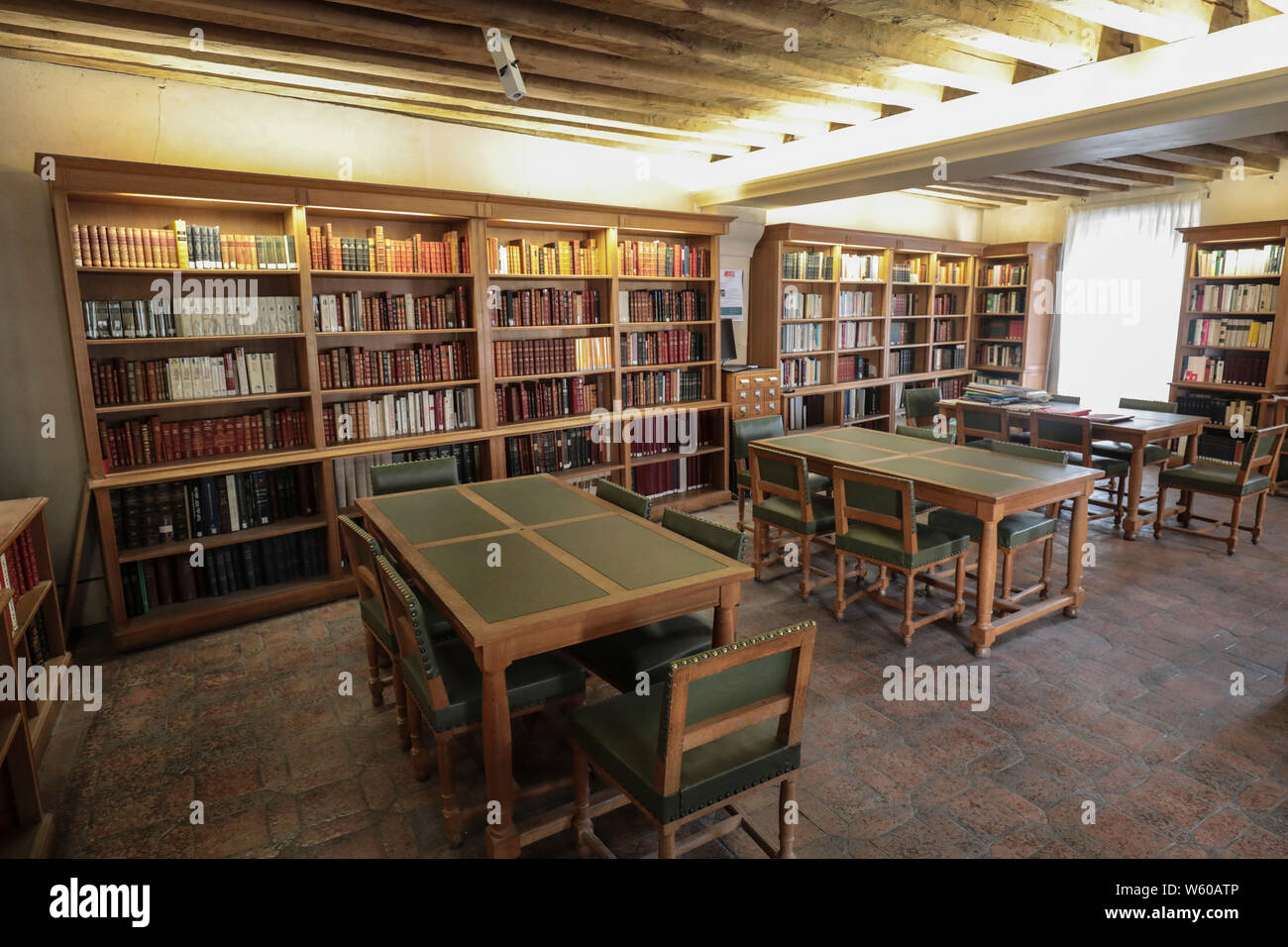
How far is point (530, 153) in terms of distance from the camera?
553 centimetres

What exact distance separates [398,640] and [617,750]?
3.32ft

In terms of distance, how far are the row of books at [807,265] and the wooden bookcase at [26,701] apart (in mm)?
5902

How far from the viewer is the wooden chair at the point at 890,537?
148 inches

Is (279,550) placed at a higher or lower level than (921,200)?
lower

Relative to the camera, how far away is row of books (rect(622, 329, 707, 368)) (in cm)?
603

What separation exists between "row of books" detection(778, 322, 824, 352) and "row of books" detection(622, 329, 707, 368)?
1074mm

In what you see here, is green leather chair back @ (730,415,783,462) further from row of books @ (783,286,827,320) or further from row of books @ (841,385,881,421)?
row of books @ (841,385,881,421)

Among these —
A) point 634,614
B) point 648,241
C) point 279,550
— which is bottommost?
point 279,550

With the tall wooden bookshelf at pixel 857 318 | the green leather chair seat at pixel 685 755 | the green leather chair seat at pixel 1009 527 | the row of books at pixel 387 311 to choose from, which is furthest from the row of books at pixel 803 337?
the green leather chair seat at pixel 685 755

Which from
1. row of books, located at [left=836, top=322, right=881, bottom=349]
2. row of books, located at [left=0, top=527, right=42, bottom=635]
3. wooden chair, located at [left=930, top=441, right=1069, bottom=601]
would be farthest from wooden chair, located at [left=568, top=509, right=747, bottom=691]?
row of books, located at [left=836, top=322, right=881, bottom=349]

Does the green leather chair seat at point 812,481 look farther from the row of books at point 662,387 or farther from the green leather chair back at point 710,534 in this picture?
the green leather chair back at point 710,534

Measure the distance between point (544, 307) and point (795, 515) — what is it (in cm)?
239
